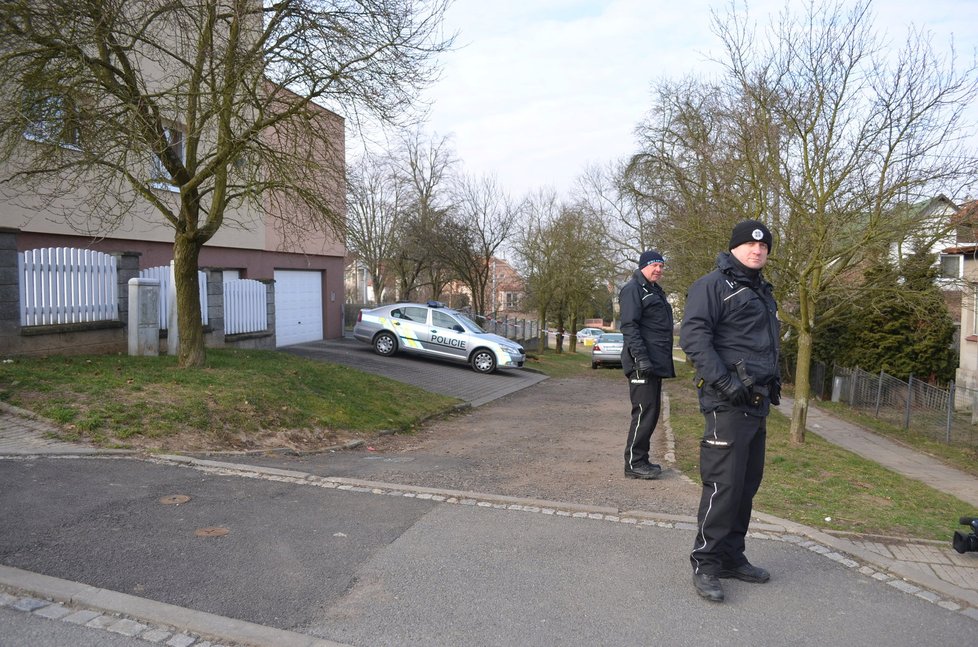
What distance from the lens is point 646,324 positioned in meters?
6.60

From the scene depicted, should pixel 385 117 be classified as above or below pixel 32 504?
above

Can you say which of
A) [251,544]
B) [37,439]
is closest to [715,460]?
[251,544]

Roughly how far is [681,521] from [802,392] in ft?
23.1

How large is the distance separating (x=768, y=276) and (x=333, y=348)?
11928mm

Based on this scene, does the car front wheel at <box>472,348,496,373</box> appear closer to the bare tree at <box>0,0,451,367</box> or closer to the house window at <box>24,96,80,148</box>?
the bare tree at <box>0,0,451,367</box>

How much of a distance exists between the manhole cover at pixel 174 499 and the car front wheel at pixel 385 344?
14.2 metres

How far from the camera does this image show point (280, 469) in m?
6.66

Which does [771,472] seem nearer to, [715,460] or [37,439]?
[715,460]

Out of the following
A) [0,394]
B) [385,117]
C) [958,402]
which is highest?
[385,117]

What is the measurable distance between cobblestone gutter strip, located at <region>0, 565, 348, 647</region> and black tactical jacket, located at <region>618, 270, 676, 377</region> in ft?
12.8

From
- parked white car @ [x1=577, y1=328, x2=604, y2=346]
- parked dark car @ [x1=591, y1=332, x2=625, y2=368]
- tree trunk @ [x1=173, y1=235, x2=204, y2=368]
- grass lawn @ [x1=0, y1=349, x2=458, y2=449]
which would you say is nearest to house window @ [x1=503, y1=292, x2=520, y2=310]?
parked white car @ [x1=577, y1=328, x2=604, y2=346]

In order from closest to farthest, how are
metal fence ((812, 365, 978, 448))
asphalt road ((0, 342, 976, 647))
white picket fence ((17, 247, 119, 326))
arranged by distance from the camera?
asphalt road ((0, 342, 976, 647)), white picket fence ((17, 247, 119, 326)), metal fence ((812, 365, 978, 448))

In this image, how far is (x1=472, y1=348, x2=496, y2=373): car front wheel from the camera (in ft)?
64.4

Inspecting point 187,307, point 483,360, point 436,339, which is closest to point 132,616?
point 187,307
